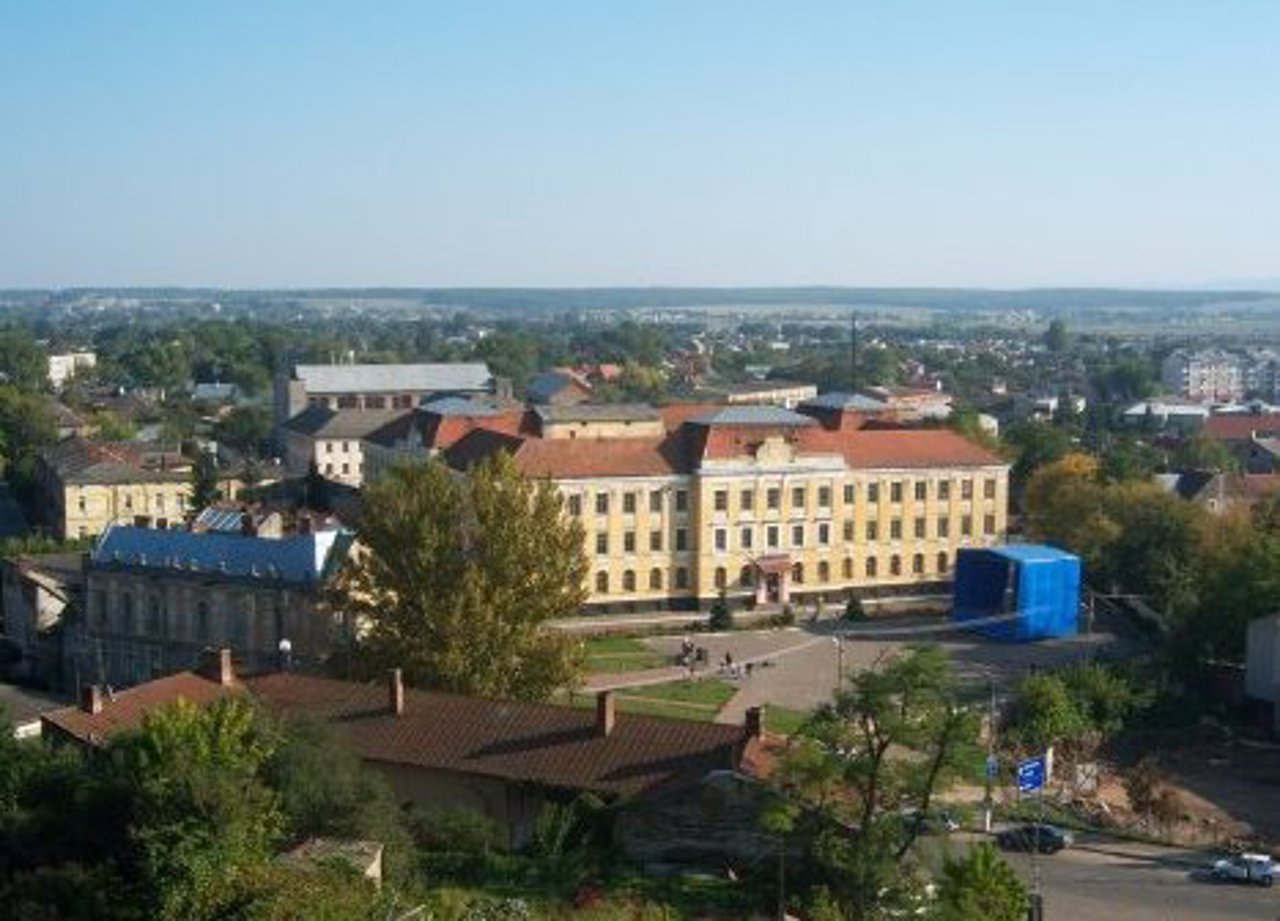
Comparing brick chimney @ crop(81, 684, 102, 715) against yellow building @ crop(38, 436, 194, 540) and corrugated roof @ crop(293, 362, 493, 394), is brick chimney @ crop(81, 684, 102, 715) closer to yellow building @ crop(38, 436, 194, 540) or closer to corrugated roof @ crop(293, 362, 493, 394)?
yellow building @ crop(38, 436, 194, 540)

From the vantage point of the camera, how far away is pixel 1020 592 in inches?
2314

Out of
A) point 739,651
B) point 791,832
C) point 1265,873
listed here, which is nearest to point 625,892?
point 791,832

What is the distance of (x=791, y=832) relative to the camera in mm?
28781

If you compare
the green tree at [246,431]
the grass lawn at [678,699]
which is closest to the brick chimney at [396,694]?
the grass lawn at [678,699]

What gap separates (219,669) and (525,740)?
8663 mm

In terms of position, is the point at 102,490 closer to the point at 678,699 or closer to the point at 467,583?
the point at 678,699

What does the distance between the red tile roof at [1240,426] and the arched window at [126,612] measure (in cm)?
7988

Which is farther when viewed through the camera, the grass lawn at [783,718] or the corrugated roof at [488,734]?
the grass lawn at [783,718]

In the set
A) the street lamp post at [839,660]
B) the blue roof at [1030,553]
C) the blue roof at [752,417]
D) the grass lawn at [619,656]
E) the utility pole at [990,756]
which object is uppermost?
the blue roof at [752,417]

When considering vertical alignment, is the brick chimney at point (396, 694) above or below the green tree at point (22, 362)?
above

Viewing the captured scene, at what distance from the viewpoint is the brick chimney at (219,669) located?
3916 centimetres

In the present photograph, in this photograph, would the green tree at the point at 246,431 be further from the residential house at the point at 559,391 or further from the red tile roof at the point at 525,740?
the red tile roof at the point at 525,740

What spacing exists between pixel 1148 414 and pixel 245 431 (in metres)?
67.7

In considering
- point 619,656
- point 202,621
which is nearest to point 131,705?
point 202,621
